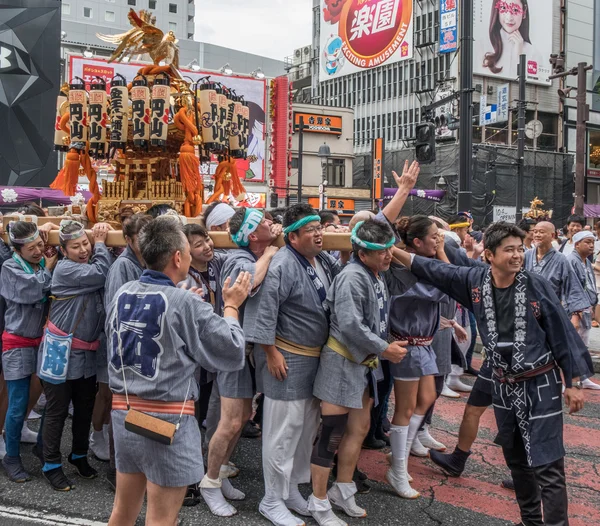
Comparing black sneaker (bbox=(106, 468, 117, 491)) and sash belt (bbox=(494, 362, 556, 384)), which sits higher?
sash belt (bbox=(494, 362, 556, 384))

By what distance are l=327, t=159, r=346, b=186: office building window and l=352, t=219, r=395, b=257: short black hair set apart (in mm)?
35888

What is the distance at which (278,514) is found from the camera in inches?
150

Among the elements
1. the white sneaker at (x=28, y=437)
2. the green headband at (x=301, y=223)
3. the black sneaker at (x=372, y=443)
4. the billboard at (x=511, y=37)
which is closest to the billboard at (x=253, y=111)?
the billboard at (x=511, y=37)

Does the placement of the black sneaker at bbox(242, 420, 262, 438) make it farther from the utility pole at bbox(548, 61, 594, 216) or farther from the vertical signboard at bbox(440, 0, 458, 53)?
the utility pole at bbox(548, 61, 594, 216)

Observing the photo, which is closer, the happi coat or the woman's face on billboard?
the happi coat

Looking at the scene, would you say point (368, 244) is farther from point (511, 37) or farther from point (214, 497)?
point (511, 37)

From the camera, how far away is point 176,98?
678 centimetres

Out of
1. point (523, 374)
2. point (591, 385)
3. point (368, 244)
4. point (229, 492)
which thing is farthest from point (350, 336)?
point (591, 385)

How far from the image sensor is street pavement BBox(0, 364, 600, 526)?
12.8 ft

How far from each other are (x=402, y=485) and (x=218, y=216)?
2566mm

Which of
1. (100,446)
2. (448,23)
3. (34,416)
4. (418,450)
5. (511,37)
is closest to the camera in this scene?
(100,446)

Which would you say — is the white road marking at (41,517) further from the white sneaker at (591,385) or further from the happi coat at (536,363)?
the white sneaker at (591,385)

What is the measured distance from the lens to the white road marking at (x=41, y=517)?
3.80 metres

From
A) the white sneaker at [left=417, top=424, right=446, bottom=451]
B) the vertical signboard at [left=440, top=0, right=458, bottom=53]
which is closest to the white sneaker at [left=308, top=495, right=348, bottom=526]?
the white sneaker at [left=417, top=424, right=446, bottom=451]
